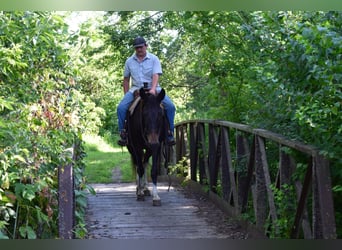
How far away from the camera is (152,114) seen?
182 inches

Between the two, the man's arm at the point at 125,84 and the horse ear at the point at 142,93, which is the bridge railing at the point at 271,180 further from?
the man's arm at the point at 125,84

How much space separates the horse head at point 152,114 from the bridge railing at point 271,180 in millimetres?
444

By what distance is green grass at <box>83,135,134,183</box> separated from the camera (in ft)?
17.6

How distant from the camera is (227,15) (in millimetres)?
4719

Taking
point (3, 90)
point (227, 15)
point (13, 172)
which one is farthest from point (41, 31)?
point (227, 15)

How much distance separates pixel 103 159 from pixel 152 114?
4.98ft

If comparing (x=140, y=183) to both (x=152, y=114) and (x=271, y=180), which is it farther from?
(x=271, y=180)

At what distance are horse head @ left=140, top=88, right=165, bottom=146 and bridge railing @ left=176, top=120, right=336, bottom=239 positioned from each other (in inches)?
17.5

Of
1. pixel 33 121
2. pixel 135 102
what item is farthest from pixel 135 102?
pixel 33 121

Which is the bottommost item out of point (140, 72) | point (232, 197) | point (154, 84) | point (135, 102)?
point (232, 197)

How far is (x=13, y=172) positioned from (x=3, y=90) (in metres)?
0.61

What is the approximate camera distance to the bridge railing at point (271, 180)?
9.25 feet

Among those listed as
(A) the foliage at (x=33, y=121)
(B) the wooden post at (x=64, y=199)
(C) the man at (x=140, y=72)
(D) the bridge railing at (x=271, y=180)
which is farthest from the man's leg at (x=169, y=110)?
(B) the wooden post at (x=64, y=199)
